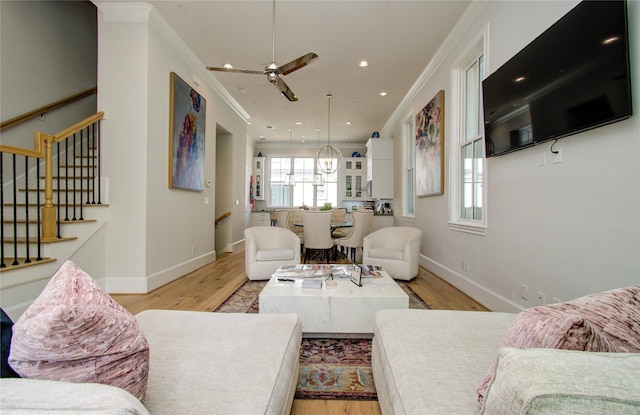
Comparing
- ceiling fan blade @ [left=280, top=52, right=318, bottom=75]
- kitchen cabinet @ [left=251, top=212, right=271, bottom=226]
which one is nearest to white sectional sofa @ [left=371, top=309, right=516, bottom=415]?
ceiling fan blade @ [left=280, top=52, right=318, bottom=75]

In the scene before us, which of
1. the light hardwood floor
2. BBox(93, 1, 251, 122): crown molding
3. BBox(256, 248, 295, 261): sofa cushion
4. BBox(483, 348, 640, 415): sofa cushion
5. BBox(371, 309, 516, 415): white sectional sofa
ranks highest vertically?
BBox(93, 1, 251, 122): crown molding

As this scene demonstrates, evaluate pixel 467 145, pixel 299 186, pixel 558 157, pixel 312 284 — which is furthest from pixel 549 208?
pixel 299 186

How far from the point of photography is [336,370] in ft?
5.63

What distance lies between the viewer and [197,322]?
133 cm

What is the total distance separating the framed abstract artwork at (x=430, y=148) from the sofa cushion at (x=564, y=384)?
12.0 ft

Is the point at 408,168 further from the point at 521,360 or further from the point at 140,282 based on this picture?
the point at 521,360

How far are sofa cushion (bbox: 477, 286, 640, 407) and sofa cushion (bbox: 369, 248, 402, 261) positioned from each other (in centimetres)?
291

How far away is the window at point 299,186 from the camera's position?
361 inches

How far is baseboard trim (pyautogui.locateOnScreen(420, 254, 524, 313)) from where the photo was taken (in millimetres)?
2482

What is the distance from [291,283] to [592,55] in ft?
7.91

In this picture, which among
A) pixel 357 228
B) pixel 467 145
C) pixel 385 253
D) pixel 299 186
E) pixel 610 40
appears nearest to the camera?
pixel 610 40

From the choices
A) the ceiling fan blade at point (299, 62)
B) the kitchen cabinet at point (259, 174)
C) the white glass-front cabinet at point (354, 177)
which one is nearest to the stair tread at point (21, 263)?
the ceiling fan blade at point (299, 62)

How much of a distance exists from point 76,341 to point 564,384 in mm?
891

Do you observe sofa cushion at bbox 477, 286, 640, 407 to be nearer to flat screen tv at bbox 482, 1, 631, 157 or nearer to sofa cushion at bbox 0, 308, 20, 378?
sofa cushion at bbox 0, 308, 20, 378
